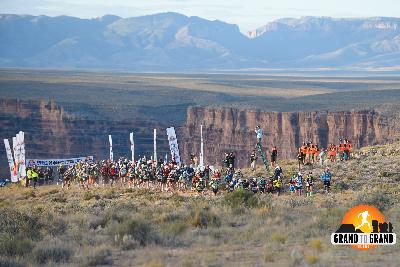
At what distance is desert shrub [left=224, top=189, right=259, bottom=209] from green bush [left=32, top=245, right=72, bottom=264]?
8071 millimetres

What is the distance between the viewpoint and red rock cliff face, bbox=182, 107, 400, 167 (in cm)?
7156

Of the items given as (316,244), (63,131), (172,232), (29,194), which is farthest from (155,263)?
(63,131)

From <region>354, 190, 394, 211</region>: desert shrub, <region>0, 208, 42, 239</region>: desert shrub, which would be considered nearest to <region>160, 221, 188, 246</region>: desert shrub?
<region>0, 208, 42, 239</region>: desert shrub

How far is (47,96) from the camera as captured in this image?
104 m

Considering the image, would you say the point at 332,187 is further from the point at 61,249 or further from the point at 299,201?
the point at 61,249

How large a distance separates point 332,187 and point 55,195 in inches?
503

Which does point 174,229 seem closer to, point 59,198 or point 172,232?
point 172,232

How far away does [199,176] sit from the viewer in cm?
3466

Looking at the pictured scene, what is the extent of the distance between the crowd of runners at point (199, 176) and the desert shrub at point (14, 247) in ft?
46.5

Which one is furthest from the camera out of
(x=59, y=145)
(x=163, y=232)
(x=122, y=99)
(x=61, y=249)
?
(x=122, y=99)

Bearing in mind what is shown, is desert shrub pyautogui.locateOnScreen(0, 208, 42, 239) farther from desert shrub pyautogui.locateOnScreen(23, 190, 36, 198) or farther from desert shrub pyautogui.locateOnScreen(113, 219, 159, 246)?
desert shrub pyautogui.locateOnScreen(23, 190, 36, 198)

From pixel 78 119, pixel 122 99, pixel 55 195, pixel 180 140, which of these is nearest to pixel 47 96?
pixel 122 99

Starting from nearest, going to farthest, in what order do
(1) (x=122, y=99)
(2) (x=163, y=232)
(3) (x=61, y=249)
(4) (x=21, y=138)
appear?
(3) (x=61, y=249), (2) (x=163, y=232), (4) (x=21, y=138), (1) (x=122, y=99)

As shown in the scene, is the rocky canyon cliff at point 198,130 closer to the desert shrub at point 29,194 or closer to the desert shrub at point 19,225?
the desert shrub at point 29,194
